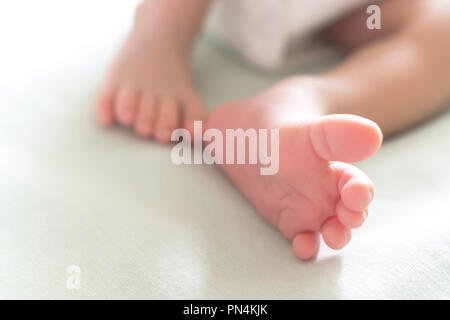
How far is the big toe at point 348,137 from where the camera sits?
423mm

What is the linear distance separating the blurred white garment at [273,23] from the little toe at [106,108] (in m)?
0.23

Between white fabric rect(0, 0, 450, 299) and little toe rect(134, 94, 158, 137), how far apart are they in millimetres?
Answer: 15

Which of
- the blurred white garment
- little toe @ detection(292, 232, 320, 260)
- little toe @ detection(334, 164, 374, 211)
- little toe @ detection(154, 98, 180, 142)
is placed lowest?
little toe @ detection(292, 232, 320, 260)

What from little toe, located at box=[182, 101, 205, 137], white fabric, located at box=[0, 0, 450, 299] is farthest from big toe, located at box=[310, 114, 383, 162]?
little toe, located at box=[182, 101, 205, 137]

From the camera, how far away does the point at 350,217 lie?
17.5 inches

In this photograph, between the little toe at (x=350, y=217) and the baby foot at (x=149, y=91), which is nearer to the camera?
the little toe at (x=350, y=217)

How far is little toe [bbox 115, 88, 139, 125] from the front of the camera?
0.69 meters

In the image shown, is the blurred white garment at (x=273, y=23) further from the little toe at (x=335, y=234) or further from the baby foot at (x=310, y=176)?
the little toe at (x=335, y=234)

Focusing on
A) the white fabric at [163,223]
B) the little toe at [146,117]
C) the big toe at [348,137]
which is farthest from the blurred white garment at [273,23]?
the big toe at [348,137]

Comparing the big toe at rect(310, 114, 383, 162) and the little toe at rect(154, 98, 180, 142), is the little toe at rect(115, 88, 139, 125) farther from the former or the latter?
the big toe at rect(310, 114, 383, 162)

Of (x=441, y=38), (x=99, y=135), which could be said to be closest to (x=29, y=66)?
(x=99, y=135)

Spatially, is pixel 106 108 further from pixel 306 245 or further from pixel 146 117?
pixel 306 245

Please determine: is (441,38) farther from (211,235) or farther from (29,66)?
(29,66)

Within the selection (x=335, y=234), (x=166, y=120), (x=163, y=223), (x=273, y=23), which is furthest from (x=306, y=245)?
(x=273, y=23)
